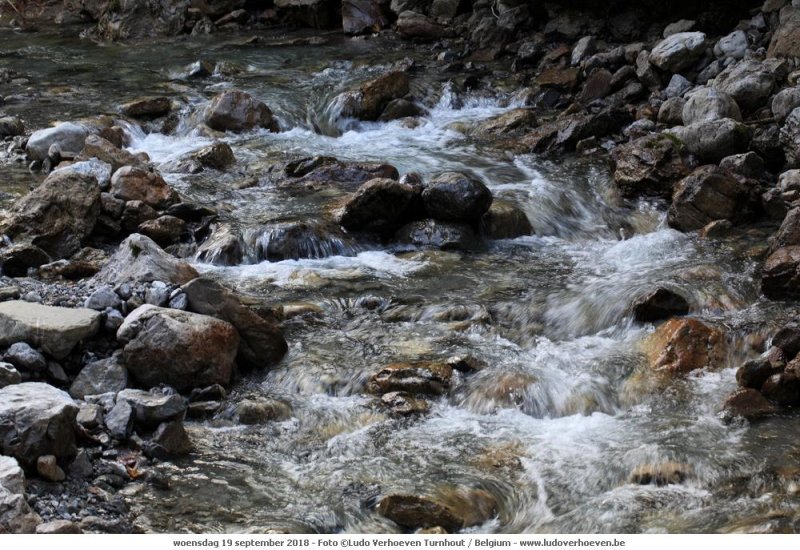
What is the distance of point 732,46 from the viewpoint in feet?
37.8

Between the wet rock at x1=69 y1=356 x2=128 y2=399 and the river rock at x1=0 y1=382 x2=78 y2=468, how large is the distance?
31.5 inches

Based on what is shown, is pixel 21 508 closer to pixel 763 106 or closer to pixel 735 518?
pixel 735 518

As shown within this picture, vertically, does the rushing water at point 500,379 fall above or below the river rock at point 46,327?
below

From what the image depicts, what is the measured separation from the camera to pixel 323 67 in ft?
48.0

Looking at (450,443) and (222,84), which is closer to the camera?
(450,443)

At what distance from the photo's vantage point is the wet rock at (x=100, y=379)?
17.8ft

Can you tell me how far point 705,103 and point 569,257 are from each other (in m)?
3.04

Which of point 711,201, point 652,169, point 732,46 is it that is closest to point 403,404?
point 711,201

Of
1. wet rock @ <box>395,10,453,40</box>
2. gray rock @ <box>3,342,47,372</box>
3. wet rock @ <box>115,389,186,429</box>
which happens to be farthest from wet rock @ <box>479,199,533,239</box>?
wet rock @ <box>395,10,453,40</box>

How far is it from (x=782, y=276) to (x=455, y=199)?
282cm

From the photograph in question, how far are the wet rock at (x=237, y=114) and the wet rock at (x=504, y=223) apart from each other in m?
4.11

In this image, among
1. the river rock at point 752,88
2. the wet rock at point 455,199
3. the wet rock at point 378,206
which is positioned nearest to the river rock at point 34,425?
the wet rock at point 378,206

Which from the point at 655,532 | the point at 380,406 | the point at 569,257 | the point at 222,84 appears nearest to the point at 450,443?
the point at 380,406

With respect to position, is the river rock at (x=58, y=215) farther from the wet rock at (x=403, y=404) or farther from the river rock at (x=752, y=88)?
the river rock at (x=752, y=88)
